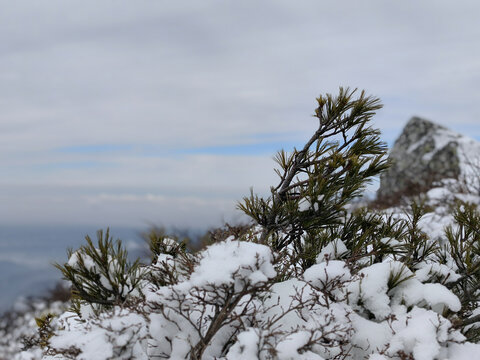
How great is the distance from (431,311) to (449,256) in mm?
845

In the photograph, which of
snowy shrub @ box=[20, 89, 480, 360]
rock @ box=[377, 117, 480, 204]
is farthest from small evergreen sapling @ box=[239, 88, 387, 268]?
rock @ box=[377, 117, 480, 204]

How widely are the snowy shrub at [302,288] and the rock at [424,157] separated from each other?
12.9 metres

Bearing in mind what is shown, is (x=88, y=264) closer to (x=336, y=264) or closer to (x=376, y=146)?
(x=336, y=264)

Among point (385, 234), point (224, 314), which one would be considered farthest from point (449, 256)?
point (224, 314)

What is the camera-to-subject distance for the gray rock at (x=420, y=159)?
1594 centimetres

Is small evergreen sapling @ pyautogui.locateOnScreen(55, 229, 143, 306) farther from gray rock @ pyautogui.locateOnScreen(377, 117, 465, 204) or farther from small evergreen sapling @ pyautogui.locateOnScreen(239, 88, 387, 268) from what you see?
gray rock @ pyautogui.locateOnScreen(377, 117, 465, 204)

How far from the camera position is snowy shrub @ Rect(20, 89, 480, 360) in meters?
2.13

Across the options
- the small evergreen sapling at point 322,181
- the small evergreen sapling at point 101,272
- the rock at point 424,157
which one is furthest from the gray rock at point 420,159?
the small evergreen sapling at point 101,272

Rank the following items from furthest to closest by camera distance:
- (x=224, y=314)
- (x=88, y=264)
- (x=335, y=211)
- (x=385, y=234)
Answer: (x=385, y=234) → (x=335, y=211) → (x=88, y=264) → (x=224, y=314)

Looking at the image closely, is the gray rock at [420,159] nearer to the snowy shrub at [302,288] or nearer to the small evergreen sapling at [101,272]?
the snowy shrub at [302,288]

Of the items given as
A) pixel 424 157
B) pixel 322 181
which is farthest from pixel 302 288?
pixel 424 157

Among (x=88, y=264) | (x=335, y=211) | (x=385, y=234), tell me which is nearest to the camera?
(x=88, y=264)

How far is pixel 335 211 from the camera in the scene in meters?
2.73

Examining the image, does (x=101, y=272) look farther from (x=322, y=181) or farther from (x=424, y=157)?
(x=424, y=157)
